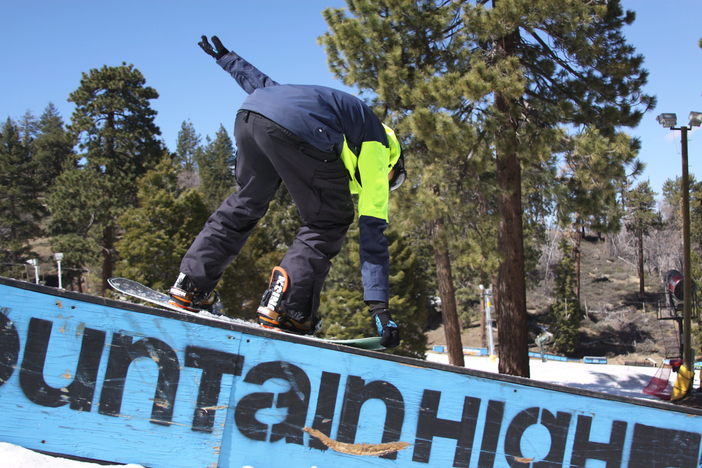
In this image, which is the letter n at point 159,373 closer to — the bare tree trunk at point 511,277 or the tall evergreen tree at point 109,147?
the bare tree trunk at point 511,277

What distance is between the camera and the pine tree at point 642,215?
51.9 meters

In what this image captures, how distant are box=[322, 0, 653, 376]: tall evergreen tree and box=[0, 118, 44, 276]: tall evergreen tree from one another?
1304 inches

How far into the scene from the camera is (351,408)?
2420 millimetres

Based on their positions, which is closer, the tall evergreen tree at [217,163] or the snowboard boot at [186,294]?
the snowboard boot at [186,294]

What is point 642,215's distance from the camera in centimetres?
5206

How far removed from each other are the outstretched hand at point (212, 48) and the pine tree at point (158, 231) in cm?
2450

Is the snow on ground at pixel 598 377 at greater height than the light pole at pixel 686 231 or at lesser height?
lesser

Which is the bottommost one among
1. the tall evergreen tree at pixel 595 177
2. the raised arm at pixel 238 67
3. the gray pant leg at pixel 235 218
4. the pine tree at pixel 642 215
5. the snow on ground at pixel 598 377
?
the snow on ground at pixel 598 377

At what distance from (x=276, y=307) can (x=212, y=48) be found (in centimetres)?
158

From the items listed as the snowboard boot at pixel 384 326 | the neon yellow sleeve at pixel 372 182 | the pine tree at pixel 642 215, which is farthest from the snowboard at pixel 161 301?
the pine tree at pixel 642 215

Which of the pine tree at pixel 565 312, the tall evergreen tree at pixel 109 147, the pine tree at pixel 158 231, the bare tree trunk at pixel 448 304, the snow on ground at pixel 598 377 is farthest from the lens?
the pine tree at pixel 565 312

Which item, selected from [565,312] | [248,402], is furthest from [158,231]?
[565,312]

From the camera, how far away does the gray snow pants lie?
113 inches

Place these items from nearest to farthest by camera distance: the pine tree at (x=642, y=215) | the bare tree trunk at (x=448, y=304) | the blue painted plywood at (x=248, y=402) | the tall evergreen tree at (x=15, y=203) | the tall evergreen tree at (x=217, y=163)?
1. the blue painted plywood at (x=248, y=402)
2. the bare tree trunk at (x=448, y=304)
3. the tall evergreen tree at (x=15, y=203)
4. the pine tree at (x=642, y=215)
5. the tall evergreen tree at (x=217, y=163)
